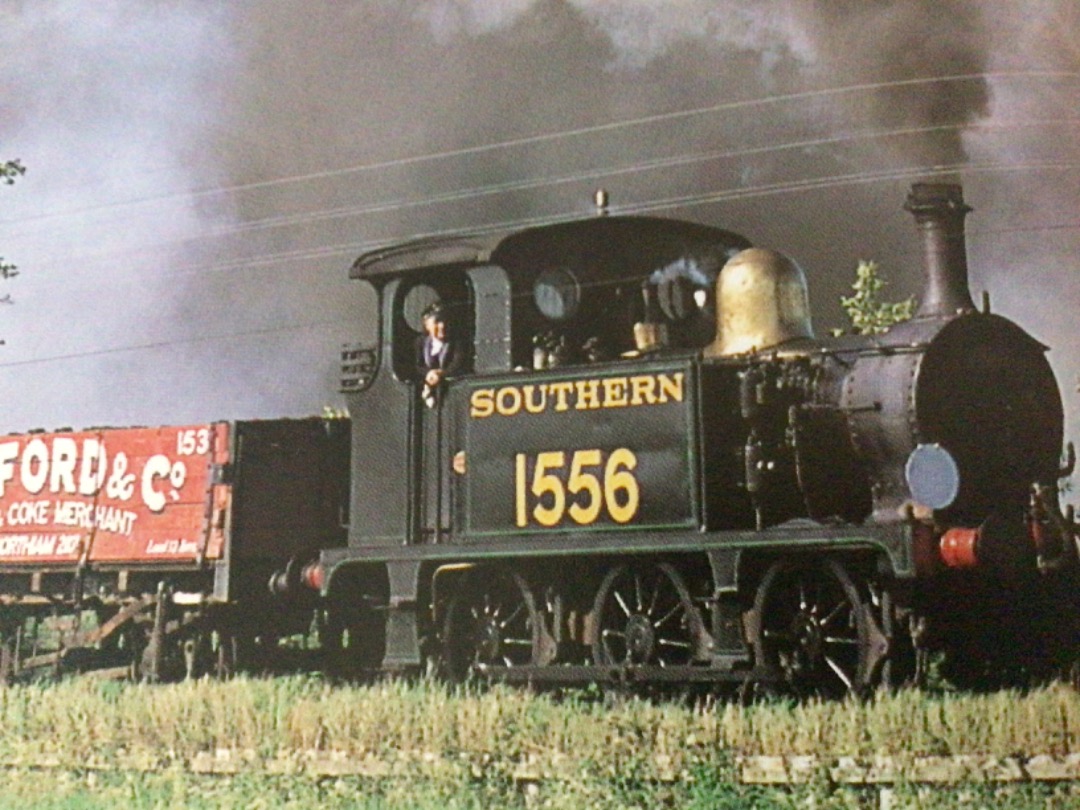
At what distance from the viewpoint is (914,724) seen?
6648mm

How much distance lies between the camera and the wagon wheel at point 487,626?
374 inches

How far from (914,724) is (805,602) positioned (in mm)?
1869

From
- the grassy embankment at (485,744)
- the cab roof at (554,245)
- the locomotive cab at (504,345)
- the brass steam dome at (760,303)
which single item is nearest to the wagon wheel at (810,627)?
the grassy embankment at (485,744)

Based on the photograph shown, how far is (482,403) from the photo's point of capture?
9469mm

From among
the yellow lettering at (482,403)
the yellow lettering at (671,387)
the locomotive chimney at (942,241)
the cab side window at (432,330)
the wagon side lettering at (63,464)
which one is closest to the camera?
the locomotive chimney at (942,241)

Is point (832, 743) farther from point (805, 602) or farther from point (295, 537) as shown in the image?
point (295, 537)

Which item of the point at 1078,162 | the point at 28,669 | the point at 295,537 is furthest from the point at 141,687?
the point at 1078,162

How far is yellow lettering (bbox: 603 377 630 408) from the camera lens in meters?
8.94

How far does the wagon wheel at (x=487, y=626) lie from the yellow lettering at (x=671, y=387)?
1.60 metres

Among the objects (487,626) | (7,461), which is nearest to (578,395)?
(487,626)

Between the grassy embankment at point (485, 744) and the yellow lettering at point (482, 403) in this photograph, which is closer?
the grassy embankment at point (485, 744)

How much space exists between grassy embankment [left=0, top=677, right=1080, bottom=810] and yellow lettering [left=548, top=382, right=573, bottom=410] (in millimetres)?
1818

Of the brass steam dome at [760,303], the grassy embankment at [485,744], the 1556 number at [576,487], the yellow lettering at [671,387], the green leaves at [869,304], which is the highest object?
the green leaves at [869,304]

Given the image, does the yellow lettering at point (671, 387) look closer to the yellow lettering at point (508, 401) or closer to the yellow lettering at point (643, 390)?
the yellow lettering at point (643, 390)
